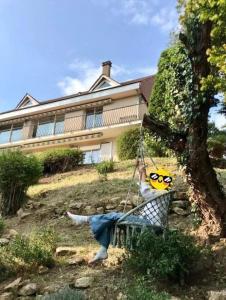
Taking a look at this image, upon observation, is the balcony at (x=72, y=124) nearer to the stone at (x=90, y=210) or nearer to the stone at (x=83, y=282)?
the stone at (x=90, y=210)

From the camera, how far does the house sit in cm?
2758

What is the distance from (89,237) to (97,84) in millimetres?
23962

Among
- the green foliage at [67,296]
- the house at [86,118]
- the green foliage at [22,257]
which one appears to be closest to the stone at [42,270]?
the green foliage at [22,257]

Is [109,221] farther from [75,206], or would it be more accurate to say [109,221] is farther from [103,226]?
[75,206]

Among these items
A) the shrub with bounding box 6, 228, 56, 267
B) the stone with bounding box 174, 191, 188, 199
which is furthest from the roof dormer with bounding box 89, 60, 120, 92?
the shrub with bounding box 6, 228, 56, 267

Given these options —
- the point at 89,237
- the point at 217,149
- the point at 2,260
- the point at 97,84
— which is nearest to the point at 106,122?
the point at 97,84

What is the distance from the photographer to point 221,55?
23.0 feet

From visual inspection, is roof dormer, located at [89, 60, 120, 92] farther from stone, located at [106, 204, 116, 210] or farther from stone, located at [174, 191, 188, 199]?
stone, located at [174, 191, 188, 199]

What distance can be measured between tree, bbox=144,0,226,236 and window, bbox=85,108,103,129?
20.6 meters

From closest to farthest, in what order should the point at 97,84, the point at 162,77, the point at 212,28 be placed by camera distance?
the point at 212,28 < the point at 162,77 < the point at 97,84

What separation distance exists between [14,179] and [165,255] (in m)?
7.31

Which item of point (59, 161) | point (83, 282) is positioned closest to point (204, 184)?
point (83, 282)

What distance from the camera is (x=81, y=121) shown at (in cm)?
2973

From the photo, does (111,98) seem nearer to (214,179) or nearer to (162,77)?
(162,77)
